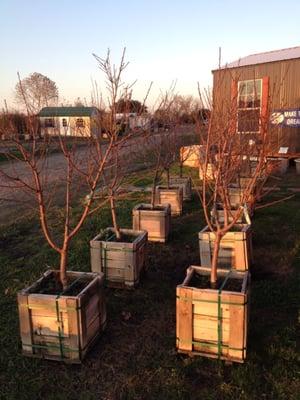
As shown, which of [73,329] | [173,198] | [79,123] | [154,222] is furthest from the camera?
[173,198]

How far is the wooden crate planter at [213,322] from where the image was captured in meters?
3.29

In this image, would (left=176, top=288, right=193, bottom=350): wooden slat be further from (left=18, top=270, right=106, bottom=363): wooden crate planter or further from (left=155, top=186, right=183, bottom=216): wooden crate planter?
(left=155, top=186, right=183, bottom=216): wooden crate planter

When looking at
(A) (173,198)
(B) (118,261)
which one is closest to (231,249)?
(B) (118,261)

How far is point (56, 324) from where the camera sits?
341cm

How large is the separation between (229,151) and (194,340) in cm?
193

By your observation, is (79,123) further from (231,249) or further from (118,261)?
(231,249)

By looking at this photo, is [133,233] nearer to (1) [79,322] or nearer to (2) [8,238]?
(1) [79,322]

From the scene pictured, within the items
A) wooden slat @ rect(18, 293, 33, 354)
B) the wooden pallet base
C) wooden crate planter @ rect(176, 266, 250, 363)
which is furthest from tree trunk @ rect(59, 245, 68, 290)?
the wooden pallet base

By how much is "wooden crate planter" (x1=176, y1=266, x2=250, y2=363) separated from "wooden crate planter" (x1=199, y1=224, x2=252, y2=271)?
5.54ft

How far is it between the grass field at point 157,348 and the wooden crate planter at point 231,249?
0.97ft

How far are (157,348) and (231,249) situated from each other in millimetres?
2052

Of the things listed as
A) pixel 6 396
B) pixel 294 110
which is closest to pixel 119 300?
pixel 6 396

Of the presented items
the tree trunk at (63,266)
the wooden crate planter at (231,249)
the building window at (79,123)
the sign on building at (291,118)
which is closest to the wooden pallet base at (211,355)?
the tree trunk at (63,266)

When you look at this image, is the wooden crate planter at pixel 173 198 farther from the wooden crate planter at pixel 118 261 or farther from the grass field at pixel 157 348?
the wooden crate planter at pixel 118 261
